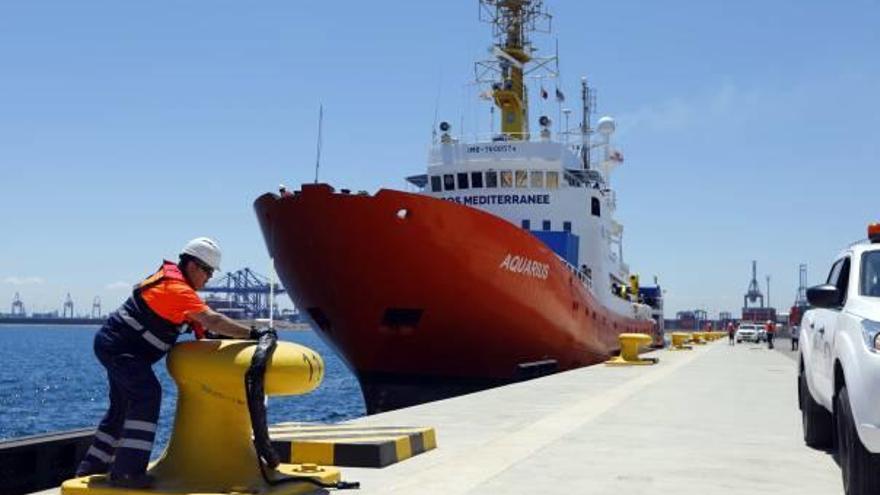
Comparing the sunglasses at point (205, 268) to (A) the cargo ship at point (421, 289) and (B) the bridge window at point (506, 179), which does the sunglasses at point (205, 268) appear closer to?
(A) the cargo ship at point (421, 289)

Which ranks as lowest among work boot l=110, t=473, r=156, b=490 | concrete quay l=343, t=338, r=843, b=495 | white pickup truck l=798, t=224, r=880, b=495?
concrete quay l=343, t=338, r=843, b=495

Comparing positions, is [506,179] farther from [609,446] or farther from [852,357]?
[852,357]

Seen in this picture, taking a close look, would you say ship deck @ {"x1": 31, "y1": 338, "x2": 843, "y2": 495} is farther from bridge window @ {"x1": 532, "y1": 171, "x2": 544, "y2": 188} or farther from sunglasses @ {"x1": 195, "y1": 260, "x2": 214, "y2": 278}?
bridge window @ {"x1": 532, "y1": 171, "x2": 544, "y2": 188}

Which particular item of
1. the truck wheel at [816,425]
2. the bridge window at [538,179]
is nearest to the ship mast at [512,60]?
the bridge window at [538,179]

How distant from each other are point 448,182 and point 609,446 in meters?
19.1

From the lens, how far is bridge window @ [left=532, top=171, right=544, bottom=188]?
88.1ft

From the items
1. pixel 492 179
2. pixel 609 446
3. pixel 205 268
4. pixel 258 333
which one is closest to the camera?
pixel 258 333

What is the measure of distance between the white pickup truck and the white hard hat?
12.3ft

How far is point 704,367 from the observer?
23078mm

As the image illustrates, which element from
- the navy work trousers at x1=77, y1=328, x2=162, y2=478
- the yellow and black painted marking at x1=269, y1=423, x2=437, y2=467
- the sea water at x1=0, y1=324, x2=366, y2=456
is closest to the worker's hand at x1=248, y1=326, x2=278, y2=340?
the navy work trousers at x1=77, y1=328, x2=162, y2=478

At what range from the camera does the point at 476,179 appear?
26.6 meters

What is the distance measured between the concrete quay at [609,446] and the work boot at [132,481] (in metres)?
1.40

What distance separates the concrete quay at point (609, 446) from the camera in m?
6.27

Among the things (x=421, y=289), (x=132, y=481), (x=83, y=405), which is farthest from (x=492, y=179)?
(x=132, y=481)
